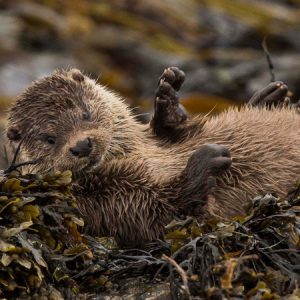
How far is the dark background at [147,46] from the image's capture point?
12.2 metres

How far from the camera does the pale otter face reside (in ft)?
15.7

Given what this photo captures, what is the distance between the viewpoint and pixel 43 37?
14453mm

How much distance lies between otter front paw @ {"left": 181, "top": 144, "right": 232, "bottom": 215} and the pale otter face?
570mm

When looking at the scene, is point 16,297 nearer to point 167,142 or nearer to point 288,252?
point 288,252

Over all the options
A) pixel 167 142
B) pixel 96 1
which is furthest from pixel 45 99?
pixel 96 1

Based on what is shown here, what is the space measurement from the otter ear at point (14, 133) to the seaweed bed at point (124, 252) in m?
0.84

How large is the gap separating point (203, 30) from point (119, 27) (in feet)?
7.77

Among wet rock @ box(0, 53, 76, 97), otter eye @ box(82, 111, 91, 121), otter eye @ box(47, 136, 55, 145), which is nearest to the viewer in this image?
otter eye @ box(47, 136, 55, 145)

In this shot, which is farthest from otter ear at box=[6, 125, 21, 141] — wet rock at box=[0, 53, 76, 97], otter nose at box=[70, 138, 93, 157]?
wet rock at box=[0, 53, 76, 97]

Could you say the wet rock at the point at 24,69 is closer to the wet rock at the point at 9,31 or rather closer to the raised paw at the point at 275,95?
the wet rock at the point at 9,31

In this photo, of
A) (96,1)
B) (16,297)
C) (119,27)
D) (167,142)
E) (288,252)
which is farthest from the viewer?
(96,1)

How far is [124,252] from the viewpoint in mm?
4168

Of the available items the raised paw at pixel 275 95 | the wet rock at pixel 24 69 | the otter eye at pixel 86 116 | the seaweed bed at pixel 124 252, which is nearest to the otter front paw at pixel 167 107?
the otter eye at pixel 86 116

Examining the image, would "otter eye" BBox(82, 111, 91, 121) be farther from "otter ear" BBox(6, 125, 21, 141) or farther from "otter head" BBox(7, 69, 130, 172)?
"otter ear" BBox(6, 125, 21, 141)
